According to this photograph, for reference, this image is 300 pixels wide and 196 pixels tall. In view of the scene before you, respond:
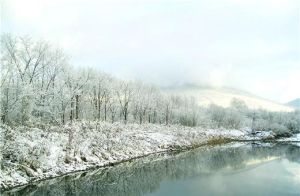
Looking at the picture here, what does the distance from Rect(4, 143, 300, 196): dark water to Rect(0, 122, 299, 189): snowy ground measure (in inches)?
56.7

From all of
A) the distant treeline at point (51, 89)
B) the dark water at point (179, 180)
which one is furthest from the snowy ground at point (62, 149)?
the distant treeline at point (51, 89)

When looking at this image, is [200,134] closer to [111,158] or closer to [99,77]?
Answer: [99,77]

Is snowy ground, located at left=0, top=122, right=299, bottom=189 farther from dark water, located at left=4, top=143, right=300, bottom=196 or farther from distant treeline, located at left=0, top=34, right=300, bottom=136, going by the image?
distant treeline, located at left=0, top=34, right=300, bottom=136

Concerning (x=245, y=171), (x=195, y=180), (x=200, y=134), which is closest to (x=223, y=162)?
(x=245, y=171)

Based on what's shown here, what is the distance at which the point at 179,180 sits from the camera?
103 feet

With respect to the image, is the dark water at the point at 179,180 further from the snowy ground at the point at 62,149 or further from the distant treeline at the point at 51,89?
the distant treeline at the point at 51,89

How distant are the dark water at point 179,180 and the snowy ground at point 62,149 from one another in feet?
4.72

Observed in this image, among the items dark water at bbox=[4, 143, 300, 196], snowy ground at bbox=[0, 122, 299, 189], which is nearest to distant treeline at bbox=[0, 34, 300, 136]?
snowy ground at bbox=[0, 122, 299, 189]

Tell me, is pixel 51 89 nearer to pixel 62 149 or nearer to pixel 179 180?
pixel 62 149

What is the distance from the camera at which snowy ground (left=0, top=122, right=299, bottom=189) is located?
87.9ft

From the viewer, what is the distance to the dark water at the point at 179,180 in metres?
26.3

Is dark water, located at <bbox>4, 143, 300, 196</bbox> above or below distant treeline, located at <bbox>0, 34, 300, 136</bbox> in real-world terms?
below

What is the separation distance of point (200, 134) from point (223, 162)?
1275 inches

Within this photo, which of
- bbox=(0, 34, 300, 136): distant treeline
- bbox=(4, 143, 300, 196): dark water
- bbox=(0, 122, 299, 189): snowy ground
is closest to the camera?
bbox=(4, 143, 300, 196): dark water
